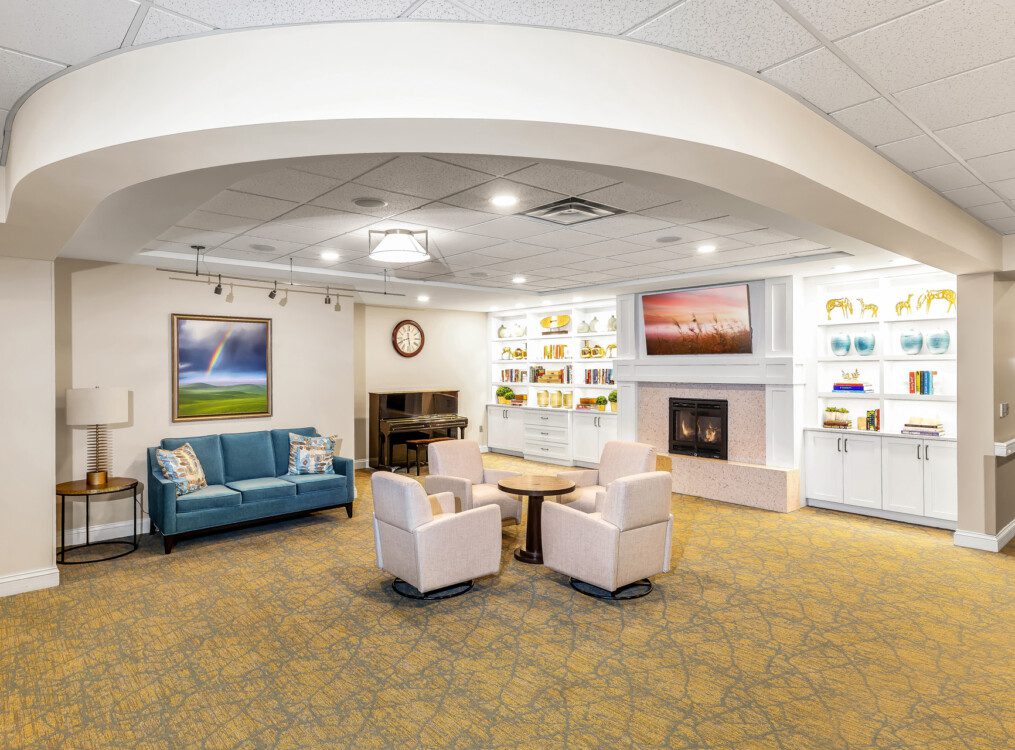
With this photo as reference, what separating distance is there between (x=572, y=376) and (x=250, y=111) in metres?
8.87

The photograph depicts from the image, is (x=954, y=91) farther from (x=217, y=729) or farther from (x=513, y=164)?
(x=217, y=729)

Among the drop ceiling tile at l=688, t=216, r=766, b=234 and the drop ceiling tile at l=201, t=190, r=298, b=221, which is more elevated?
the drop ceiling tile at l=201, t=190, r=298, b=221

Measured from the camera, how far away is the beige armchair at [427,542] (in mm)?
4113

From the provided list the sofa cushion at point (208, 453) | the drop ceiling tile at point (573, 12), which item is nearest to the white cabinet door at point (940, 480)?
the drop ceiling tile at point (573, 12)

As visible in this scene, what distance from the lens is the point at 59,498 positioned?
557 centimetres

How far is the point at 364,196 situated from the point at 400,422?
587cm

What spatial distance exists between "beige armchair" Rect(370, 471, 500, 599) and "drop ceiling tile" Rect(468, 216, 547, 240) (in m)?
2.04

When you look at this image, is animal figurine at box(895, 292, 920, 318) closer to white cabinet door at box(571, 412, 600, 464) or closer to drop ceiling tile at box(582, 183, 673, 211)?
drop ceiling tile at box(582, 183, 673, 211)

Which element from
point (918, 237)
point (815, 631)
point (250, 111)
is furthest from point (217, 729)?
point (918, 237)

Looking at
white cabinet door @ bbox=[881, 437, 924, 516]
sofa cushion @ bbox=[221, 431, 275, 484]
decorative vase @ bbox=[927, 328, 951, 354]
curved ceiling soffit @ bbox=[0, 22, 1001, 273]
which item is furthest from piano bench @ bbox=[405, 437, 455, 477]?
curved ceiling soffit @ bbox=[0, 22, 1001, 273]

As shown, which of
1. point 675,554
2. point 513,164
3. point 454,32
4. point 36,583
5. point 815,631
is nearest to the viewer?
point 454,32

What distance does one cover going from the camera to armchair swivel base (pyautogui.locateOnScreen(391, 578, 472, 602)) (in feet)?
14.1

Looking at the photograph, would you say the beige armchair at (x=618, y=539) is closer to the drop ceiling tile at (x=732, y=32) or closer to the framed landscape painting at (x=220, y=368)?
the drop ceiling tile at (x=732, y=32)

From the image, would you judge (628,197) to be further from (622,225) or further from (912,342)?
(912,342)
